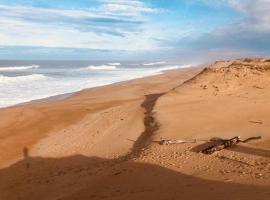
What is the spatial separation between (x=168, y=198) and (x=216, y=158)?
255 cm

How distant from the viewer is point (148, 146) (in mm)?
11445

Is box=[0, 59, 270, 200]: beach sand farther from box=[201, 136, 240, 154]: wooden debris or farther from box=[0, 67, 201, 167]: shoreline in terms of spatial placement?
box=[201, 136, 240, 154]: wooden debris

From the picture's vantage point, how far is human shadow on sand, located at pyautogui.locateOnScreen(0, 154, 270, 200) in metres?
7.50

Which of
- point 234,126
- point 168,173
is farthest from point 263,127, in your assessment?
point 168,173

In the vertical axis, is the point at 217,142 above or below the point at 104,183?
above

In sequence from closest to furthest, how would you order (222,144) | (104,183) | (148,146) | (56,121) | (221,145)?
(104,183) < (221,145) < (222,144) < (148,146) < (56,121)

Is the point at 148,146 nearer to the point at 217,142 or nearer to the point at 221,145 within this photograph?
the point at 217,142

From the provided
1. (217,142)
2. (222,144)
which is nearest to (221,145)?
(222,144)

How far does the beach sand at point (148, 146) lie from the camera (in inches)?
328

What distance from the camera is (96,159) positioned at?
11672mm

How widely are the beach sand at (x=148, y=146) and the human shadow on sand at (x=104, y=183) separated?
2cm

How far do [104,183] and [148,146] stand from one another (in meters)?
2.70

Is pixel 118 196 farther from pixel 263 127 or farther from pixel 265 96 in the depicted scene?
pixel 265 96

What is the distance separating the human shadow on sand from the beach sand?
0.02 m
